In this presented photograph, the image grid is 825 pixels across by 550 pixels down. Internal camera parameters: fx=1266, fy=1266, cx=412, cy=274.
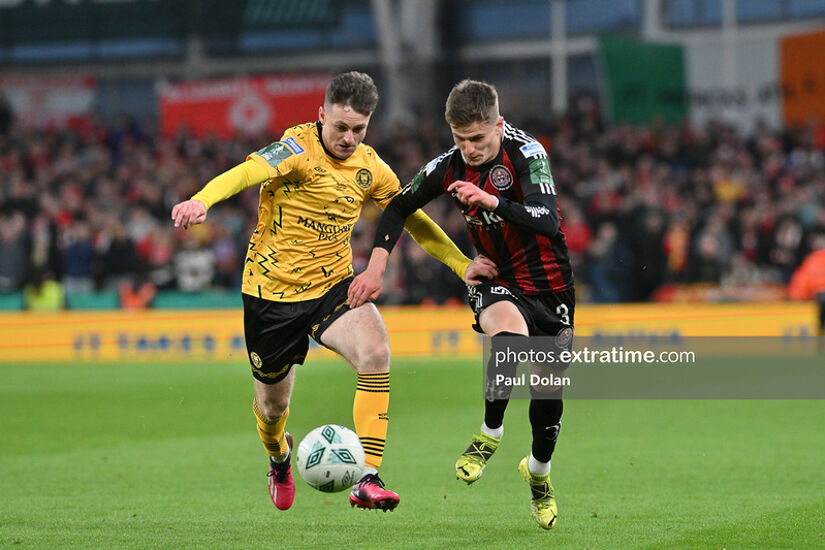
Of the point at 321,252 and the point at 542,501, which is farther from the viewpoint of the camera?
the point at 321,252

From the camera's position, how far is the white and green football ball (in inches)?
259

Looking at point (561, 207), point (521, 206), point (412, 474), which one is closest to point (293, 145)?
point (521, 206)

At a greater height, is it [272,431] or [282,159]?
[282,159]

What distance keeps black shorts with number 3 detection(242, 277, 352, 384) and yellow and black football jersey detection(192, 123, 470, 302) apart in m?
0.06

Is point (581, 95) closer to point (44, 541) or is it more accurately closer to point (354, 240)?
point (354, 240)

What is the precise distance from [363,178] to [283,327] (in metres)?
1.00

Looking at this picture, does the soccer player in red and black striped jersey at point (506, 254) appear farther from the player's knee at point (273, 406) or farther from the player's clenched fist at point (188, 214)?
the player's clenched fist at point (188, 214)

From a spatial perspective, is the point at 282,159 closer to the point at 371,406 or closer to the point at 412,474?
the point at 371,406

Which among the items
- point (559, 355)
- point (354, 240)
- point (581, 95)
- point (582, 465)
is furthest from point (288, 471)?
point (581, 95)

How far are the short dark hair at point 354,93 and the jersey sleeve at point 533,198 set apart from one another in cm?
88

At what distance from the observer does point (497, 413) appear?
7453 millimetres

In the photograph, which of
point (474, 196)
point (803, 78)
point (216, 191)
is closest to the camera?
point (474, 196)

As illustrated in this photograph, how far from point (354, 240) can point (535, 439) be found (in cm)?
1257

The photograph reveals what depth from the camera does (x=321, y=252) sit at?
7.45m
